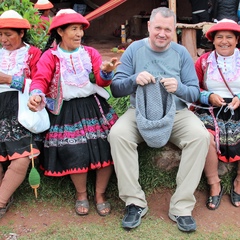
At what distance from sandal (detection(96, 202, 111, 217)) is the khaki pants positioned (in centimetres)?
23

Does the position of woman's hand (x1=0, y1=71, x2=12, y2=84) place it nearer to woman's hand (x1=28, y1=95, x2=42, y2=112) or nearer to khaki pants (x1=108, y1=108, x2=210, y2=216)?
woman's hand (x1=28, y1=95, x2=42, y2=112)

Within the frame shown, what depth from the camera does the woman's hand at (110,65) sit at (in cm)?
301

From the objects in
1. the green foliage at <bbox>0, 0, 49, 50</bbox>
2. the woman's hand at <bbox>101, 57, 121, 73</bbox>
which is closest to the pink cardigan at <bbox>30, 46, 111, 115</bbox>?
the woman's hand at <bbox>101, 57, 121, 73</bbox>

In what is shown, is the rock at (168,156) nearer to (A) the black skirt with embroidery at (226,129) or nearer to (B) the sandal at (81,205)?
(A) the black skirt with embroidery at (226,129)

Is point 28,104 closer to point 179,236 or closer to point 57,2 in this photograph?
point 179,236

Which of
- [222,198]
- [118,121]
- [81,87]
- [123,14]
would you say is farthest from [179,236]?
[123,14]

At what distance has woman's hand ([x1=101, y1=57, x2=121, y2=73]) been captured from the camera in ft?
9.89

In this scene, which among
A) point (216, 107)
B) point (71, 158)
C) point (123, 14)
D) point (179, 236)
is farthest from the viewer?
point (123, 14)

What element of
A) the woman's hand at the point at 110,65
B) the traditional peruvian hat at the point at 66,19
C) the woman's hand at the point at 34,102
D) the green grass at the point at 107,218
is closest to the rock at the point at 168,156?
the green grass at the point at 107,218

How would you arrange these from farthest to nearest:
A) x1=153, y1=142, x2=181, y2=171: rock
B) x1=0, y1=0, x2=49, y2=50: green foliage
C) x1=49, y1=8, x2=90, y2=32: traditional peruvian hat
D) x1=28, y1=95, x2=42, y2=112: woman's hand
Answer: x1=0, y1=0, x2=49, y2=50: green foliage
x1=153, y1=142, x2=181, y2=171: rock
x1=49, y1=8, x2=90, y2=32: traditional peruvian hat
x1=28, y1=95, x2=42, y2=112: woman's hand

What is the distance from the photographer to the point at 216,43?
11.4ft

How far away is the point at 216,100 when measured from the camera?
3.35 meters

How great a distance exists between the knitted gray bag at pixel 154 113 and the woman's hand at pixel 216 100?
Result: 443 mm

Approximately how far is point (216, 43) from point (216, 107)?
0.56m
